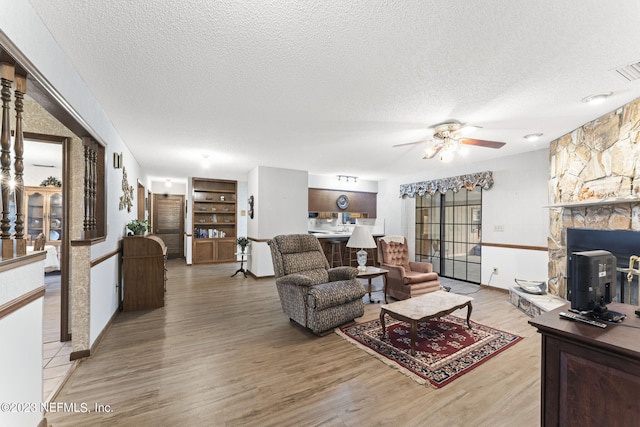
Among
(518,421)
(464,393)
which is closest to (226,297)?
(464,393)

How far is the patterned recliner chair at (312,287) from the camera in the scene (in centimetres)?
305

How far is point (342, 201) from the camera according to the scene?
745 centimetres

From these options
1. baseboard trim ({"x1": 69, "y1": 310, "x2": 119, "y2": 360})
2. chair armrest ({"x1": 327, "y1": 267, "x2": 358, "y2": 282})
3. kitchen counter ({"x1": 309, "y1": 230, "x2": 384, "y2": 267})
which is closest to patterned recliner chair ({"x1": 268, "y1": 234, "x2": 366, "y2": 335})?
chair armrest ({"x1": 327, "y1": 267, "x2": 358, "y2": 282})

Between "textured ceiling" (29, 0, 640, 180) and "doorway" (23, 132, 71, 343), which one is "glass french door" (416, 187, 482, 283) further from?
"doorway" (23, 132, 71, 343)

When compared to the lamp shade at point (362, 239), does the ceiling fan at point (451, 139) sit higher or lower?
higher

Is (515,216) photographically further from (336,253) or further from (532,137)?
(336,253)

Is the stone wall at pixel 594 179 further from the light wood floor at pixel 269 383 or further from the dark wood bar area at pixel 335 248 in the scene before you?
the dark wood bar area at pixel 335 248

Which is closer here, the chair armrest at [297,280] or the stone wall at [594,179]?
the stone wall at [594,179]

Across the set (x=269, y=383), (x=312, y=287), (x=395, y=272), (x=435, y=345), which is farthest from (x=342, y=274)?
(x=269, y=383)

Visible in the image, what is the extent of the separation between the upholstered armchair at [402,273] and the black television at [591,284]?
9.02ft

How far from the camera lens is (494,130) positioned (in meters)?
3.52

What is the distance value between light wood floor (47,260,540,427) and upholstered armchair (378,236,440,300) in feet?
3.59

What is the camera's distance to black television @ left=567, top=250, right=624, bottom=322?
1394 mm

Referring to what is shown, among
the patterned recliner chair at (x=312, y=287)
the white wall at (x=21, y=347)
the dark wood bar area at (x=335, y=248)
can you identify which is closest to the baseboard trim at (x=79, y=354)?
the white wall at (x=21, y=347)
